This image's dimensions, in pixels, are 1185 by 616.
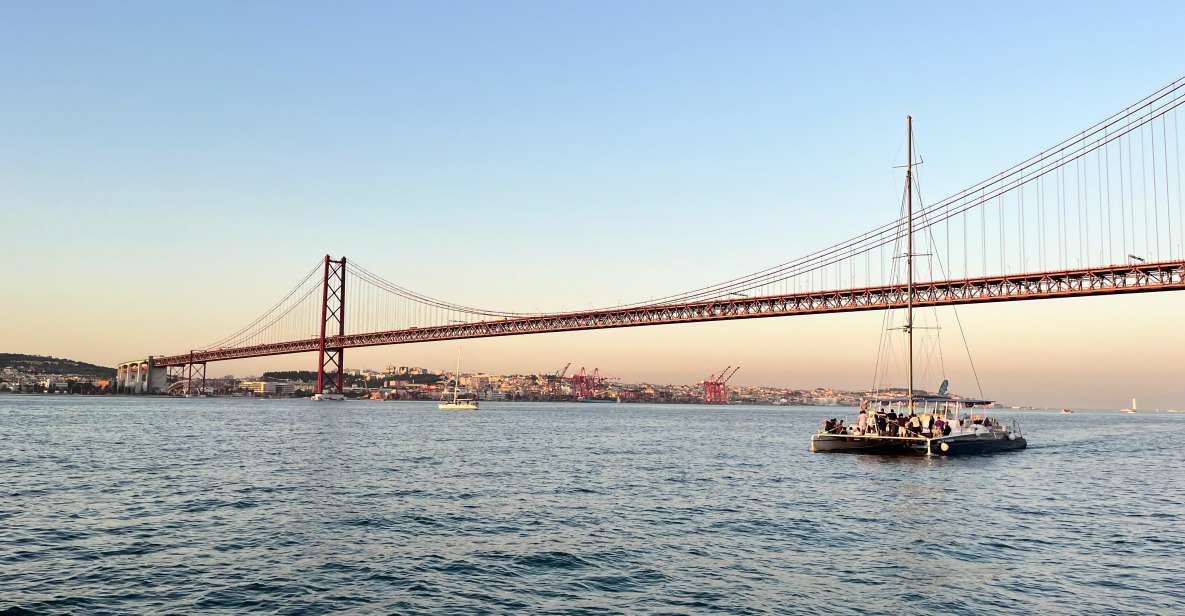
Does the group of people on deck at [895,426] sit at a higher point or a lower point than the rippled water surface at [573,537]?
higher

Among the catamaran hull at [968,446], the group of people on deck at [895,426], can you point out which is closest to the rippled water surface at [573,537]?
the catamaran hull at [968,446]

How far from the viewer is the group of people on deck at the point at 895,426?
41.8 m

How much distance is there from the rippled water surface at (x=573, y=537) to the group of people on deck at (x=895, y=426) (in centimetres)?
603

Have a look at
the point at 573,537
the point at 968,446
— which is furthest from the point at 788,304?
the point at 573,537

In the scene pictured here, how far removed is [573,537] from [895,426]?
95.2 feet

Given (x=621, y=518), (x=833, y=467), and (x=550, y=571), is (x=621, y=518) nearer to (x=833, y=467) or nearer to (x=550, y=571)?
(x=550, y=571)

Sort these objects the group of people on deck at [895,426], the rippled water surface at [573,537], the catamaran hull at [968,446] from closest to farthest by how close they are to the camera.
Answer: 1. the rippled water surface at [573,537]
2. the catamaran hull at [968,446]
3. the group of people on deck at [895,426]

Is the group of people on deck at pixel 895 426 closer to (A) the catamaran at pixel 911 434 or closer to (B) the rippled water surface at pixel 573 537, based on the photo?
(A) the catamaran at pixel 911 434

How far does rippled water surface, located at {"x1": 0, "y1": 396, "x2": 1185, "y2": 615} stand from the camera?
13.1 meters

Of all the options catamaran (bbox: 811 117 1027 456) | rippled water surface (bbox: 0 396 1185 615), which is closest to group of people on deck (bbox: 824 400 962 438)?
catamaran (bbox: 811 117 1027 456)

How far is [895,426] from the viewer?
42.1 m

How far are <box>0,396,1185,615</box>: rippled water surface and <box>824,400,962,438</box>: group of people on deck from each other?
603 centimetres

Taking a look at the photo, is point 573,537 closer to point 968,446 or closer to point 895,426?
point 895,426

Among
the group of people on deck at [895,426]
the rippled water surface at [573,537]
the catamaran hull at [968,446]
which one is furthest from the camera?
the group of people on deck at [895,426]
